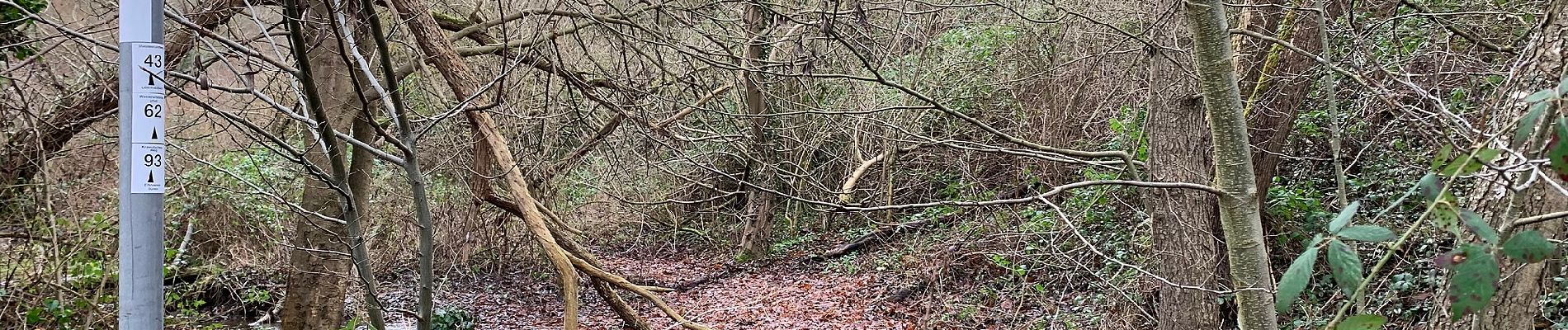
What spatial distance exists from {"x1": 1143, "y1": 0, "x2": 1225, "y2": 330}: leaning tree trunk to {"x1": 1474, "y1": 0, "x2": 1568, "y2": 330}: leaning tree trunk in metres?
2.31

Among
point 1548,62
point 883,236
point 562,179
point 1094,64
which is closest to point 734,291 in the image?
point 883,236

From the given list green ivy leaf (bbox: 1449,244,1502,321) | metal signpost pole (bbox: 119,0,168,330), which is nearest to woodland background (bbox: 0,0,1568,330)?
green ivy leaf (bbox: 1449,244,1502,321)

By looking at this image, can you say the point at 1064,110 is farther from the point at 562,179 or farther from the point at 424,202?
the point at 424,202

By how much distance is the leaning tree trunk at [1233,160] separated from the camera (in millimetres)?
1886

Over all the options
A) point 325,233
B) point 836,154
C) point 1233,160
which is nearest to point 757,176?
point 836,154

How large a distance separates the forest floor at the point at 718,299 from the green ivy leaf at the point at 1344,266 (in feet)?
25.5

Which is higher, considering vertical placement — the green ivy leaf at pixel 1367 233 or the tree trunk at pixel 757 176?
the tree trunk at pixel 757 176

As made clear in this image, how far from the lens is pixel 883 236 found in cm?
1190

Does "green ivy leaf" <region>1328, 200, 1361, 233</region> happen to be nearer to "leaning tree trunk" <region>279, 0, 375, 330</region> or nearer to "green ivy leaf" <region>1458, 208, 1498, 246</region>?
"green ivy leaf" <region>1458, 208, 1498, 246</region>

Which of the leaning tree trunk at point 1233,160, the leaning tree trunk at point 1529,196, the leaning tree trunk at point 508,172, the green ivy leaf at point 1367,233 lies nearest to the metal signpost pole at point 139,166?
the leaning tree trunk at point 508,172

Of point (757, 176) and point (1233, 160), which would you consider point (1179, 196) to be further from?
point (757, 176)

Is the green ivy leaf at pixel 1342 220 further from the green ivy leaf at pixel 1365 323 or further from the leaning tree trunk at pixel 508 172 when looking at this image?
the leaning tree trunk at pixel 508 172

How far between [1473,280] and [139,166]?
2.64 metres

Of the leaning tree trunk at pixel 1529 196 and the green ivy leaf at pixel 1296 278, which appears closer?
the green ivy leaf at pixel 1296 278
